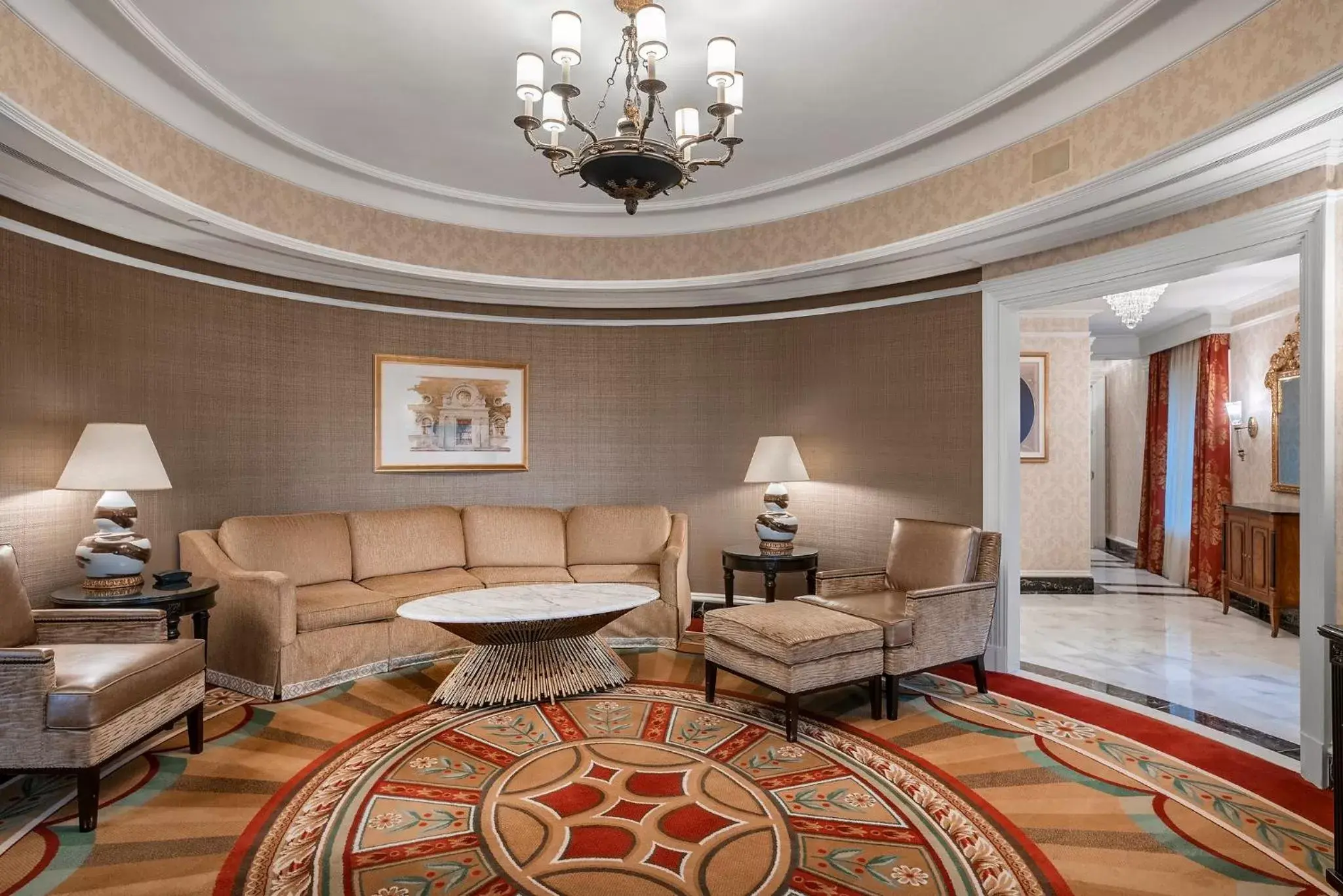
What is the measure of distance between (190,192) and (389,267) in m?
1.25

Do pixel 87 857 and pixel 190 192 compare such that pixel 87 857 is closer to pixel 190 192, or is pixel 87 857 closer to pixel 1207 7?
pixel 190 192

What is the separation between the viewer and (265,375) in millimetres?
4840

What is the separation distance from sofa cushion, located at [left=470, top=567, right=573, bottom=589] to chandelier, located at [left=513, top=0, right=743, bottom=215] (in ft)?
9.16

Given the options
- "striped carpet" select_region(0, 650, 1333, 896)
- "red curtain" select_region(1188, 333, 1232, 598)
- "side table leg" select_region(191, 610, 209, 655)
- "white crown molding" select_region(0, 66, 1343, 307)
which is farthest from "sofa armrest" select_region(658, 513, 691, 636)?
"red curtain" select_region(1188, 333, 1232, 598)

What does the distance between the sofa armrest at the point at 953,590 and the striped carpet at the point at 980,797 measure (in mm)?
577

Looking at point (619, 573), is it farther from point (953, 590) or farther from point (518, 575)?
point (953, 590)

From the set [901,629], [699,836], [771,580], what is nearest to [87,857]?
[699,836]

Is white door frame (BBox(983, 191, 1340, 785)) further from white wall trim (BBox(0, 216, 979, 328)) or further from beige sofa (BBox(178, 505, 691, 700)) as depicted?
beige sofa (BBox(178, 505, 691, 700))

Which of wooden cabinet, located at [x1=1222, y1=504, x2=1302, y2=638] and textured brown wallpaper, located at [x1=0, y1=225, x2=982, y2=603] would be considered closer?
textured brown wallpaper, located at [x1=0, y1=225, x2=982, y2=603]

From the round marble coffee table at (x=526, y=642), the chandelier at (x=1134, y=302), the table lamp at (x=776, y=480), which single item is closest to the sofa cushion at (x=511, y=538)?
the round marble coffee table at (x=526, y=642)

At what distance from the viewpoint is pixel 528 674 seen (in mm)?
3951

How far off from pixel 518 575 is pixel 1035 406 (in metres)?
5.17

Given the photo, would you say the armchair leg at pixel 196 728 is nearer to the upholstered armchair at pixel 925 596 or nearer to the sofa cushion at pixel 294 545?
the sofa cushion at pixel 294 545

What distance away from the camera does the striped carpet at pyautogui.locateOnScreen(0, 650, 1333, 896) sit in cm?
231
